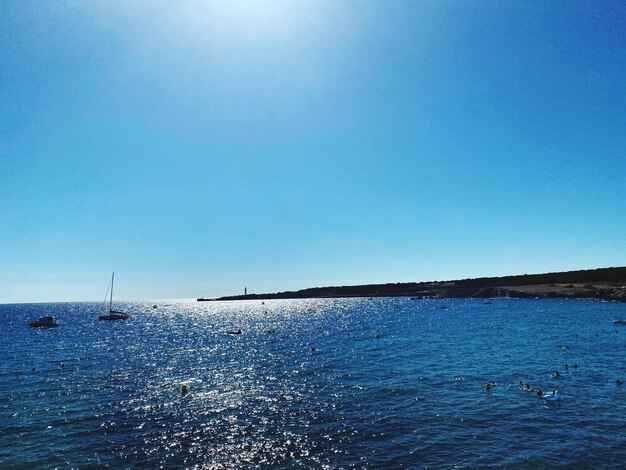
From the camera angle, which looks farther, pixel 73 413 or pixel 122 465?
pixel 73 413

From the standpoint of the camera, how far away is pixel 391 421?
2767cm

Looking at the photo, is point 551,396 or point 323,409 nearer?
point 323,409

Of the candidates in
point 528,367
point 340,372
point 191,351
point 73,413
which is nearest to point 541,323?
point 528,367

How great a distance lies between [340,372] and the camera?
4450 cm

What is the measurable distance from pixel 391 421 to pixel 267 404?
1077cm

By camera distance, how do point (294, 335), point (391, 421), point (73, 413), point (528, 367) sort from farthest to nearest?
1. point (294, 335)
2. point (528, 367)
3. point (73, 413)
4. point (391, 421)

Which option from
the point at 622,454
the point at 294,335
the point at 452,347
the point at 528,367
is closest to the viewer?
the point at 622,454

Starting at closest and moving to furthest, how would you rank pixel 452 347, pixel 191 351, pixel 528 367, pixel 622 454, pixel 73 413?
pixel 622 454
pixel 73 413
pixel 528 367
pixel 452 347
pixel 191 351

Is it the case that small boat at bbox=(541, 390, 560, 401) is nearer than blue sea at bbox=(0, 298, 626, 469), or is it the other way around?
blue sea at bbox=(0, 298, 626, 469)

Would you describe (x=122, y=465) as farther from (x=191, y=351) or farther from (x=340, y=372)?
(x=191, y=351)

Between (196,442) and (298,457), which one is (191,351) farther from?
(298,457)

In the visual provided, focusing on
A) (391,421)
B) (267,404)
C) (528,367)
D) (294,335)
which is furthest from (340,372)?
(294,335)

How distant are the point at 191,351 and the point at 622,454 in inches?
2349

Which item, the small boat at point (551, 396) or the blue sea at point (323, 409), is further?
the small boat at point (551, 396)
